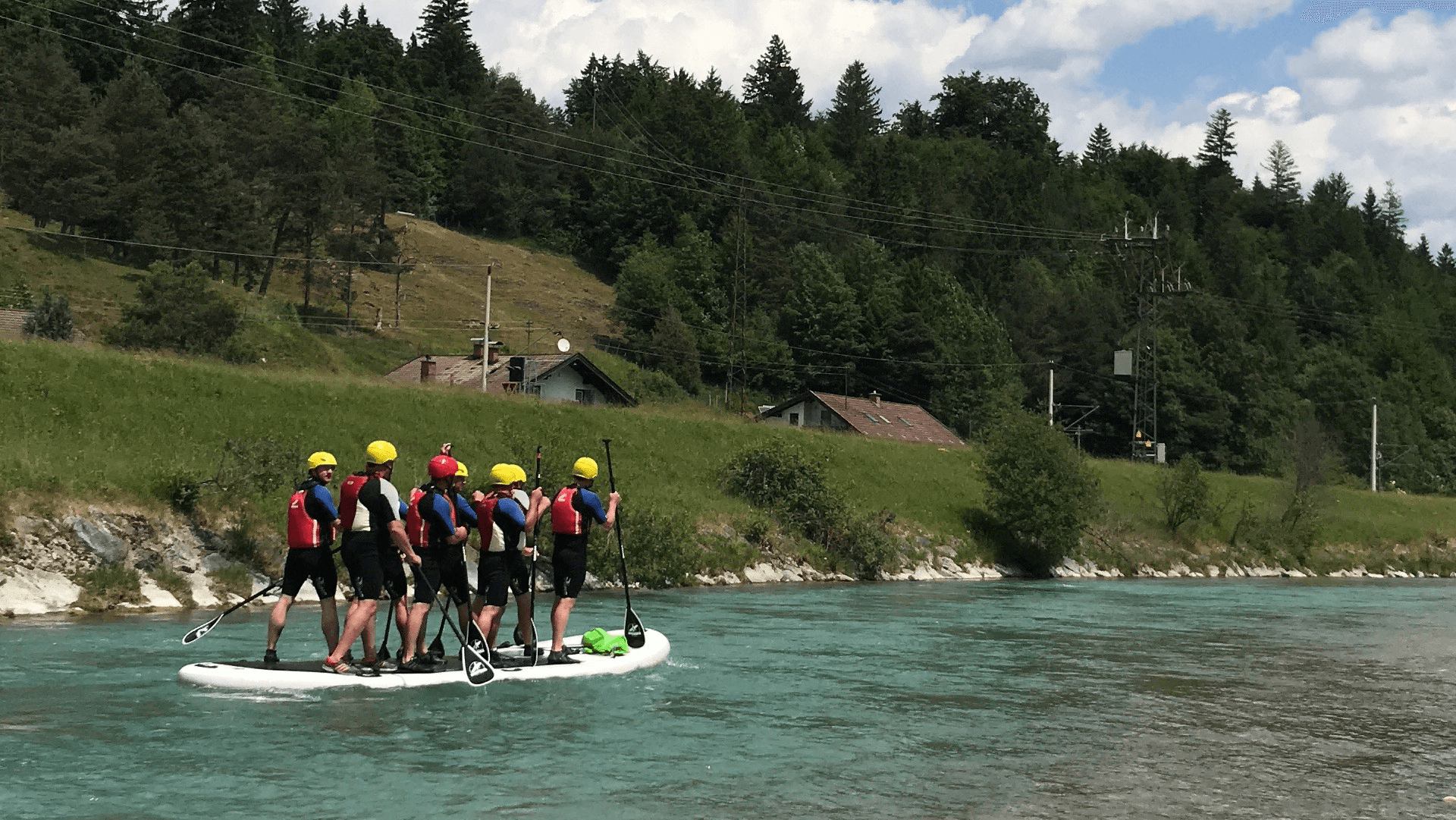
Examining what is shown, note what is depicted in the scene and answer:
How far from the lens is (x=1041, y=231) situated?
519 ft

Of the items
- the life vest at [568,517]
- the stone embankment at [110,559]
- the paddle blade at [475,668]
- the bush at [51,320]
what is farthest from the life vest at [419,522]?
the bush at [51,320]

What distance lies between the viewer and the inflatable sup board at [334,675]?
1586 centimetres

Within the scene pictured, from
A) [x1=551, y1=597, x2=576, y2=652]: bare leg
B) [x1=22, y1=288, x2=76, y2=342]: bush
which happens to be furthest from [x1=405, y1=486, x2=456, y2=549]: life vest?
[x1=22, y1=288, x2=76, y2=342]: bush

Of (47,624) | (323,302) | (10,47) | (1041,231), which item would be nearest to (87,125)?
(323,302)

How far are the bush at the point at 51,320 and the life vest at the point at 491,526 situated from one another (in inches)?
2063

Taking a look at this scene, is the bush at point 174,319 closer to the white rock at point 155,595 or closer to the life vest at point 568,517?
the white rock at point 155,595

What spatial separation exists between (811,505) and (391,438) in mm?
13468

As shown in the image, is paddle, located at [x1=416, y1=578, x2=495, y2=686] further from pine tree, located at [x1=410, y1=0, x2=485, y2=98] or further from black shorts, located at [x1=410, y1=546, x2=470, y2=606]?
pine tree, located at [x1=410, y1=0, x2=485, y2=98]

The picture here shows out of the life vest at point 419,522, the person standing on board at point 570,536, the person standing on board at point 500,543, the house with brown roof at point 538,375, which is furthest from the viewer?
the house with brown roof at point 538,375

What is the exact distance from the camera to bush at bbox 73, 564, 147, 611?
25703 mm

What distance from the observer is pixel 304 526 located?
16.3 meters

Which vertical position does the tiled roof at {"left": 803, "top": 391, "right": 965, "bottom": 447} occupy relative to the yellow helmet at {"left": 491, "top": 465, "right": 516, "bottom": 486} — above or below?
above

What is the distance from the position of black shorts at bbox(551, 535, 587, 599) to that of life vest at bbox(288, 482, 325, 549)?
321 centimetres

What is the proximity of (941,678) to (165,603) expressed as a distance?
1545 centimetres
